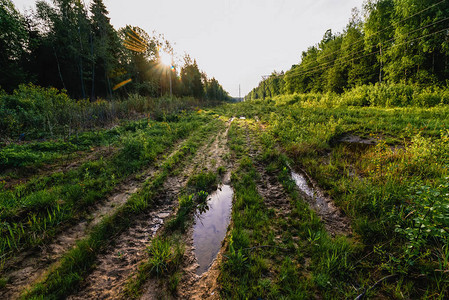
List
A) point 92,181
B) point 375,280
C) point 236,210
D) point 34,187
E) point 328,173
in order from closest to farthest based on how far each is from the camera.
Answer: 1. point 375,280
2. point 236,210
3. point 34,187
4. point 92,181
5. point 328,173

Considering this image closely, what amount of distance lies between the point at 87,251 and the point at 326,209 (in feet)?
16.1

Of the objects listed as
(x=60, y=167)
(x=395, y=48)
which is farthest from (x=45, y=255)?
(x=395, y=48)

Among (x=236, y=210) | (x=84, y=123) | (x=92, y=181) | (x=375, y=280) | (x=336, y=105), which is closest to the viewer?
(x=375, y=280)

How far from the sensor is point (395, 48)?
19625 mm

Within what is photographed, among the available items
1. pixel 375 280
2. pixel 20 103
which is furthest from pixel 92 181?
pixel 20 103

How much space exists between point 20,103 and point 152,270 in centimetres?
1441

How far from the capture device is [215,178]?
5.26 metres

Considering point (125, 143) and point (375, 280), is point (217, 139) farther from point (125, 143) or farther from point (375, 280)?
point (375, 280)

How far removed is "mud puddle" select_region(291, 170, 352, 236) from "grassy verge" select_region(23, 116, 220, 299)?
4.12 meters

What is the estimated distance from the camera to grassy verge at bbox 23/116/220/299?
2117mm

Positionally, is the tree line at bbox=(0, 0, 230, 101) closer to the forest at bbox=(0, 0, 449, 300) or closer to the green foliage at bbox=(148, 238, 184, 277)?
the forest at bbox=(0, 0, 449, 300)

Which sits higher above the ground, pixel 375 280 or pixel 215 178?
pixel 215 178

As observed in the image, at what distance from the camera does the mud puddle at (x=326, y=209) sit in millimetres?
3095

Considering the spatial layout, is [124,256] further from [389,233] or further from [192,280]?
[389,233]
